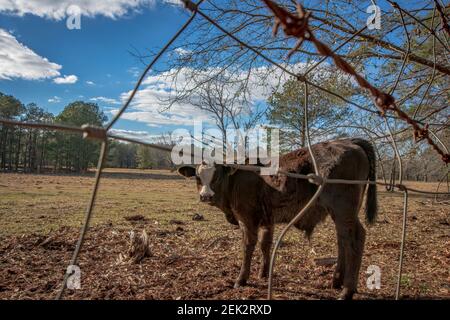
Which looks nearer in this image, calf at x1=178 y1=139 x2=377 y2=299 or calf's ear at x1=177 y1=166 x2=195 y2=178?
calf at x1=178 y1=139 x2=377 y2=299

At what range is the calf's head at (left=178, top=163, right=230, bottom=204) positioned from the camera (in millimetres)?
4621

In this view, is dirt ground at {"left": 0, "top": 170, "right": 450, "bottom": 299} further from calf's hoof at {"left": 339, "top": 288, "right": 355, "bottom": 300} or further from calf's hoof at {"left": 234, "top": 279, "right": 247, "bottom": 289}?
calf's hoof at {"left": 339, "top": 288, "right": 355, "bottom": 300}

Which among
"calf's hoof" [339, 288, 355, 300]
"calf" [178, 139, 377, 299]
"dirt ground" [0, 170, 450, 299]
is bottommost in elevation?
"dirt ground" [0, 170, 450, 299]

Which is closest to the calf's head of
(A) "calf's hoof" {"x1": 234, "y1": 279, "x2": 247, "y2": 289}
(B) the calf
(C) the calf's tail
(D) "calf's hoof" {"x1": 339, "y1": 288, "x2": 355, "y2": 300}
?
(B) the calf

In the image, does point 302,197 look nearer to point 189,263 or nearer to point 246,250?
point 246,250

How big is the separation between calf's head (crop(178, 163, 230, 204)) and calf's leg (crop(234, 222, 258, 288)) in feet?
2.08

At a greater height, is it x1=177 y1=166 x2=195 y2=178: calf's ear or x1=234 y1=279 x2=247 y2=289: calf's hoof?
x1=177 y1=166 x2=195 y2=178: calf's ear

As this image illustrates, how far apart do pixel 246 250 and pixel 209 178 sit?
1.10m

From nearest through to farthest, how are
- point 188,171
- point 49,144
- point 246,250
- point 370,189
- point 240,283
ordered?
1. point 240,283
2. point 370,189
3. point 246,250
4. point 188,171
5. point 49,144

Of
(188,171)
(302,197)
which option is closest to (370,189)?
(302,197)

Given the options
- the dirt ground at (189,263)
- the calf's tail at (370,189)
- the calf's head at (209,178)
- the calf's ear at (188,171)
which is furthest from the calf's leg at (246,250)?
the calf's tail at (370,189)

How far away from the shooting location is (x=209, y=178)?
474 cm
